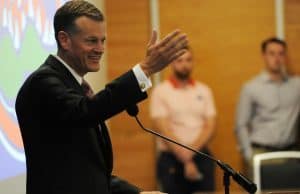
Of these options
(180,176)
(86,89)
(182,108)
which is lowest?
(180,176)

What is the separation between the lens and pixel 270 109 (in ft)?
16.5

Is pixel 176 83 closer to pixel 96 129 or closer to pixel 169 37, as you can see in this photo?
pixel 96 129

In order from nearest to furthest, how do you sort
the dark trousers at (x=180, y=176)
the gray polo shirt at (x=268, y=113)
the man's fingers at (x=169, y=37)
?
the man's fingers at (x=169, y=37)
the dark trousers at (x=180, y=176)
the gray polo shirt at (x=268, y=113)

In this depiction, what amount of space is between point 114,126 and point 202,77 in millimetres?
Result: 915

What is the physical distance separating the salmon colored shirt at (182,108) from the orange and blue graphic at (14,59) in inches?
79.5

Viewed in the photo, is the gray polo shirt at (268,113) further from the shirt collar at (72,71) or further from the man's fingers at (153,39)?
the man's fingers at (153,39)

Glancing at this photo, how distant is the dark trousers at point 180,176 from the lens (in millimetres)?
4898

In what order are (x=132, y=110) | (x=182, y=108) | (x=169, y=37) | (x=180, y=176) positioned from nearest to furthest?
(x=169, y=37)
(x=132, y=110)
(x=180, y=176)
(x=182, y=108)

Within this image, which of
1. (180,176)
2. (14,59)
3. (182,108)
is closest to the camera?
(14,59)

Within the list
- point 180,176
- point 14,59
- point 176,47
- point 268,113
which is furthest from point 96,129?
point 268,113

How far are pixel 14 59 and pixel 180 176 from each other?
7.95 ft

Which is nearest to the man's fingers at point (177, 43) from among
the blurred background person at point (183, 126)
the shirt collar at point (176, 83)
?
the blurred background person at point (183, 126)

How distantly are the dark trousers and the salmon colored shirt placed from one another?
12 cm

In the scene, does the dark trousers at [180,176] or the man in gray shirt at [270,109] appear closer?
the dark trousers at [180,176]
